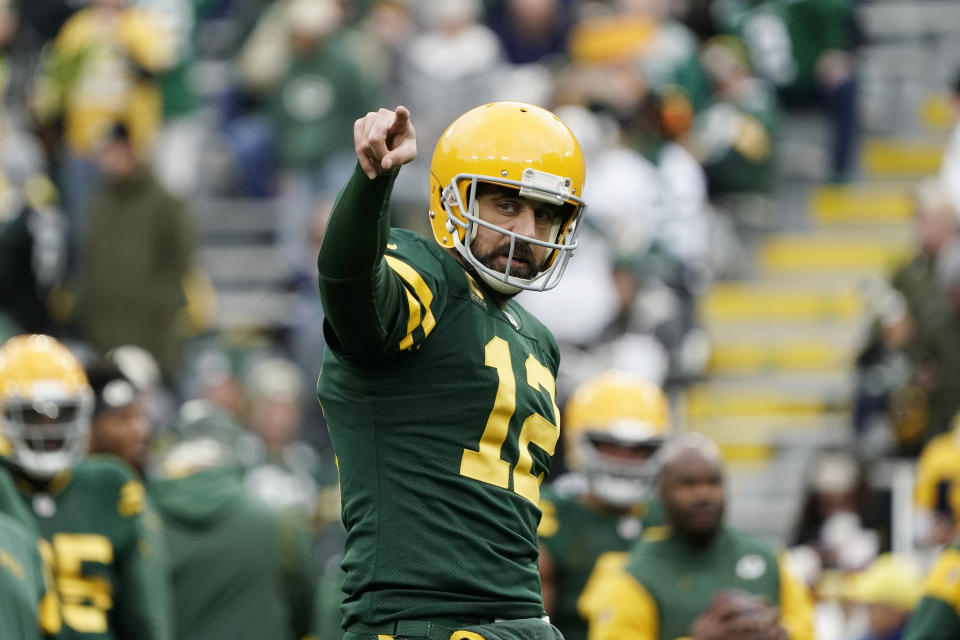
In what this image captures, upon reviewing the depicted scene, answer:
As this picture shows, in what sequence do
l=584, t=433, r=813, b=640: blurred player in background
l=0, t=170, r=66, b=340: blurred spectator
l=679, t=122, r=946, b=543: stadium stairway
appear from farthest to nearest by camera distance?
l=679, t=122, r=946, b=543: stadium stairway < l=0, t=170, r=66, b=340: blurred spectator < l=584, t=433, r=813, b=640: blurred player in background

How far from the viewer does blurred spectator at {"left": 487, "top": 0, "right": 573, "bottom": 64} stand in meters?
13.8

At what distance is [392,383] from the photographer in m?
Answer: 4.00

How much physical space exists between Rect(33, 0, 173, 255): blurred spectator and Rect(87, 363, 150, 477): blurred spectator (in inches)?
190

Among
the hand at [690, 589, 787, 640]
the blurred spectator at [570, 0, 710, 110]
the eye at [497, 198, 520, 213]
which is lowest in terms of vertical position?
the hand at [690, 589, 787, 640]

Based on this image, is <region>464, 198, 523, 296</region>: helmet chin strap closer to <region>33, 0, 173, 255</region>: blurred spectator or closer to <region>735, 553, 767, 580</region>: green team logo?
<region>735, 553, 767, 580</region>: green team logo

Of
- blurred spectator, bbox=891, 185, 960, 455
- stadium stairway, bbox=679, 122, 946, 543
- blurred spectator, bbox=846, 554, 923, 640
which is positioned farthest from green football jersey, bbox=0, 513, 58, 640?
stadium stairway, bbox=679, 122, 946, 543

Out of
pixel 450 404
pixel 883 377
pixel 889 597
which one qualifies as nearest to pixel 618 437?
pixel 889 597

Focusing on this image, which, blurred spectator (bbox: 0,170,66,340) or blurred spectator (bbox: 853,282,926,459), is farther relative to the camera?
blurred spectator (bbox: 0,170,66,340)

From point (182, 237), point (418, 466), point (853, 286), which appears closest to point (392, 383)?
point (418, 466)

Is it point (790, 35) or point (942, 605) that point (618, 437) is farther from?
point (790, 35)

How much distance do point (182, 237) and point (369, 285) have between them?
8295 mm

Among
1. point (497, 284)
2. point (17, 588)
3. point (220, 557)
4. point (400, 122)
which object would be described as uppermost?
point (400, 122)

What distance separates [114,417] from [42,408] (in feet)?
3.10

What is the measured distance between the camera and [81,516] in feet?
22.1
